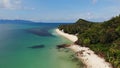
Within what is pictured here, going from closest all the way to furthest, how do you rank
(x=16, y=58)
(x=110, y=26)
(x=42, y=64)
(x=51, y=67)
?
(x=51, y=67)
(x=42, y=64)
(x=16, y=58)
(x=110, y=26)

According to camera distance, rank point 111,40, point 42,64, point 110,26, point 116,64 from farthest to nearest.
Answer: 1. point 110,26
2. point 111,40
3. point 42,64
4. point 116,64

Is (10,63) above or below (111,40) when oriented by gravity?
below

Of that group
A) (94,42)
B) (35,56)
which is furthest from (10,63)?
(94,42)

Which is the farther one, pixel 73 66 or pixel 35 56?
pixel 35 56

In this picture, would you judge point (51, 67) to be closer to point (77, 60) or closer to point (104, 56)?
point (77, 60)

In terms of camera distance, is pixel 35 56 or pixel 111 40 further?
pixel 111 40

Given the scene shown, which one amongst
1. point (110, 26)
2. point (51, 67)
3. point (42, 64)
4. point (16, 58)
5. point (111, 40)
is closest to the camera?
point (51, 67)

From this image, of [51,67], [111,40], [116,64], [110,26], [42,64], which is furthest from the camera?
[110,26]

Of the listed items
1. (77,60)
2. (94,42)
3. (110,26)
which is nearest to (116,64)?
(77,60)

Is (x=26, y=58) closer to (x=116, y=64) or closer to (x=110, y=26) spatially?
(x=116, y=64)
